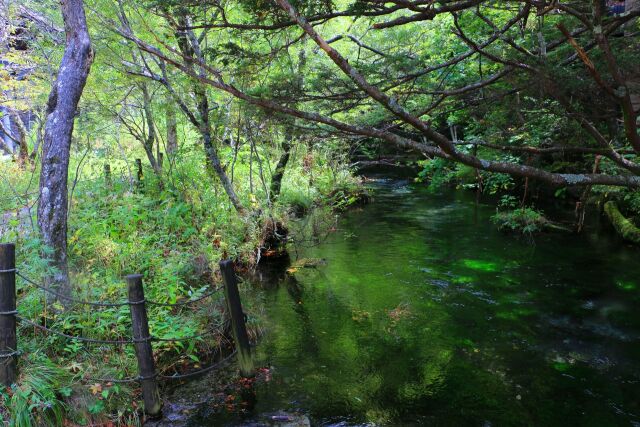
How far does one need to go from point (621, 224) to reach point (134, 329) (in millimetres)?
10926

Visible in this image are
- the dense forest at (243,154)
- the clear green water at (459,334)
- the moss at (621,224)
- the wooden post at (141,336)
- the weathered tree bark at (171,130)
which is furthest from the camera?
the moss at (621,224)

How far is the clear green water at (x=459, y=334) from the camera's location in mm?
4656

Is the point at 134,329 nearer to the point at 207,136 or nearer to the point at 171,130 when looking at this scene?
the point at 207,136

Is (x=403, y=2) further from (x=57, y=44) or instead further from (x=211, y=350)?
(x=57, y=44)

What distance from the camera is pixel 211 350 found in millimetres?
5512

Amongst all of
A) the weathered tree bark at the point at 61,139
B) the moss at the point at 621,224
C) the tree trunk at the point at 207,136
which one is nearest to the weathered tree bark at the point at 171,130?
the tree trunk at the point at 207,136

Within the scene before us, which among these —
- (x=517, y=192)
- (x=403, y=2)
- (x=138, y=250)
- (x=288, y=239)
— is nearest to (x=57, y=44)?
(x=138, y=250)

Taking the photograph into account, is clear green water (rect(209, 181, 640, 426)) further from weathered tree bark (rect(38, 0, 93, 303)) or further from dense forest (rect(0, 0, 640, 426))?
weathered tree bark (rect(38, 0, 93, 303))

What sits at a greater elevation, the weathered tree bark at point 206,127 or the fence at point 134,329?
the weathered tree bark at point 206,127

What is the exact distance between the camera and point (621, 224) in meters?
Result: 10.3

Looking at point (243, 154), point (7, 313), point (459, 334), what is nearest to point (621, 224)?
point (459, 334)

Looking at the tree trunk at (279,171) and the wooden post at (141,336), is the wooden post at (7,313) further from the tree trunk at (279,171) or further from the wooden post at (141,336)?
the tree trunk at (279,171)

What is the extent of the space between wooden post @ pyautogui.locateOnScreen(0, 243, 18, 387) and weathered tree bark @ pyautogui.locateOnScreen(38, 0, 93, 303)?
1265mm

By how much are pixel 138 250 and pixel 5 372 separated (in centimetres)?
300
